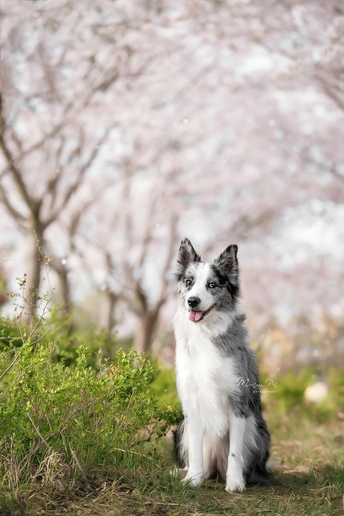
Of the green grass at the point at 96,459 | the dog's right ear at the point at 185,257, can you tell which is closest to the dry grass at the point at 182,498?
the green grass at the point at 96,459

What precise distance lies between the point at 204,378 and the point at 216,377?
8 centimetres

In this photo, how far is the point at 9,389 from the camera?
10.9 ft

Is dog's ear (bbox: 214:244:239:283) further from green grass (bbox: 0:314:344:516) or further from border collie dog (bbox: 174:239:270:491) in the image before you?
green grass (bbox: 0:314:344:516)

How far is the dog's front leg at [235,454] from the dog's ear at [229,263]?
0.86 meters

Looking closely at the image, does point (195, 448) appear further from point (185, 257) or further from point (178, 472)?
point (185, 257)

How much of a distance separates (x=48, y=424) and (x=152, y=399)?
724mm

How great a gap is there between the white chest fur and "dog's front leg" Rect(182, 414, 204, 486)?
31mm

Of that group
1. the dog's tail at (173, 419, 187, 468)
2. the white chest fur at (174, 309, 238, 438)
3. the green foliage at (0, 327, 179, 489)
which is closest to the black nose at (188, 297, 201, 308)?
the white chest fur at (174, 309, 238, 438)

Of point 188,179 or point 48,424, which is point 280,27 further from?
point 48,424

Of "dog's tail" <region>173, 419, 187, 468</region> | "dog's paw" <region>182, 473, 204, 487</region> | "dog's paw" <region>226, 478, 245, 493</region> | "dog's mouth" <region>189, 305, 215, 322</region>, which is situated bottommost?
"dog's tail" <region>173, 419, 187, 468</region>

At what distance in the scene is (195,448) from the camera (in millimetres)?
3625

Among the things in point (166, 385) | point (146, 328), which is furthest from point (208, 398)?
point (146, 328)

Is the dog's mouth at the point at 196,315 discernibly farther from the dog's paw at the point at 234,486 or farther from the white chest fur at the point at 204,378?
the dog's paw at the point at 234,486

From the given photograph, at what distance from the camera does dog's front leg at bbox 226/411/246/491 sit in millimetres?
3535
